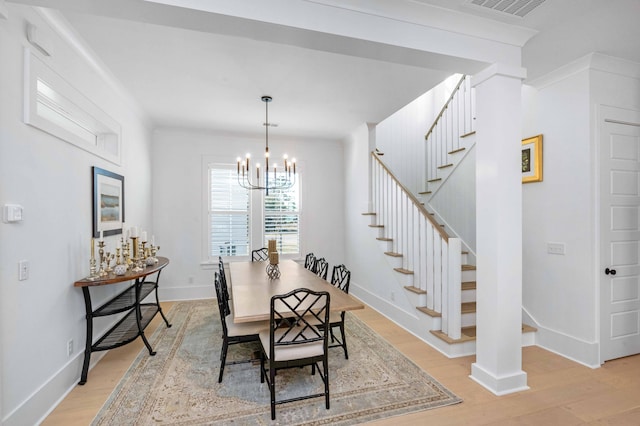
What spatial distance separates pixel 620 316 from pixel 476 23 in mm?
3031

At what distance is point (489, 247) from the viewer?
2.37 m

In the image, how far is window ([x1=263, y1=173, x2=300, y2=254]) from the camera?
5.43 metres

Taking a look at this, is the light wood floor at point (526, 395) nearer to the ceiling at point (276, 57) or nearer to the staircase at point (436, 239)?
Result: the staircase at point (436, 239)

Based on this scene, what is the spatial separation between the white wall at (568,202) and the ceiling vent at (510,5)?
3.94 feet

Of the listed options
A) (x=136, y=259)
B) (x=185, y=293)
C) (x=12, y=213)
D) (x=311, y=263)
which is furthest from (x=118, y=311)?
(x=185, y=293)

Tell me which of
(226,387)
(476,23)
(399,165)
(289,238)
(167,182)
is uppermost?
(476,23)

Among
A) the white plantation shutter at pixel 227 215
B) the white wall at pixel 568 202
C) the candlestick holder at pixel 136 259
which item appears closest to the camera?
the white wall at pixel 568 202

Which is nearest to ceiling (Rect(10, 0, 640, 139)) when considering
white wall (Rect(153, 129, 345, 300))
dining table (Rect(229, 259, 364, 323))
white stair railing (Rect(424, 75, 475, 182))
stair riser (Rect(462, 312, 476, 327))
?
white wall (Rect(153, 129, 345, 300))

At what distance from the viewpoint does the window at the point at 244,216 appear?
5176 millimetres

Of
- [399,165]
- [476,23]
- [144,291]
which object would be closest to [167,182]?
[144,291]

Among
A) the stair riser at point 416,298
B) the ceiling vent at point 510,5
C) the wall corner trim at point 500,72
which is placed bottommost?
the stair riser at point 416,298

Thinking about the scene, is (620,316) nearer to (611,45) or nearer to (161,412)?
(611,45)

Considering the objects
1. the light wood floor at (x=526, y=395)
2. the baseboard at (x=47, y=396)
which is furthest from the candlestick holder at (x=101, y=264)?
the light wood floor at (x=526, y=395)

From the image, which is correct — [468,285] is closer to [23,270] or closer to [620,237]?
[620,237]
